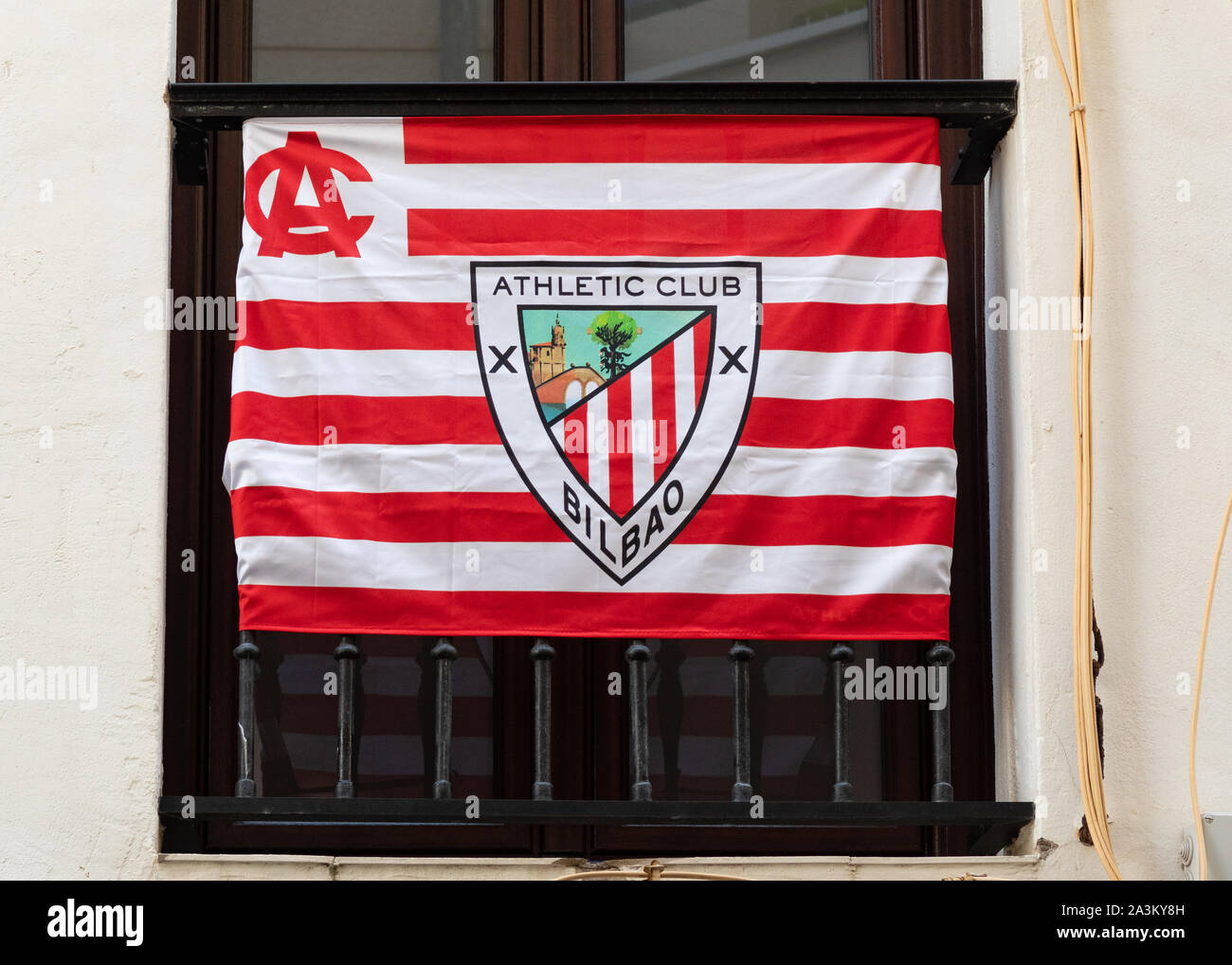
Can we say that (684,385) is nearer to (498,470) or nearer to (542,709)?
(498,470)

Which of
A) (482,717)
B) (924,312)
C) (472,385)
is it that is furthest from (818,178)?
(482,717)

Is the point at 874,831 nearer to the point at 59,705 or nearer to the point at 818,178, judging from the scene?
the point at 818,178

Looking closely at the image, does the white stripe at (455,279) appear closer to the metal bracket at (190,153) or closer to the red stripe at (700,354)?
the red stripe at (700,354)

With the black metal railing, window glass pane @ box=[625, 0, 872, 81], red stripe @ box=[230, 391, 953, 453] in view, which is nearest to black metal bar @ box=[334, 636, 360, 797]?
the black metal railing

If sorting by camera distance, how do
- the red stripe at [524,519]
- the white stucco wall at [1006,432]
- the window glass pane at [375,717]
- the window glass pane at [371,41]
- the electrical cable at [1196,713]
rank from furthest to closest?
the window glass pane at [371,41] < the window glass pane at [375,717] < the red stripe at [524,519] < the white stucco wall at [1006,432] < the electrical cable at [1196,713]

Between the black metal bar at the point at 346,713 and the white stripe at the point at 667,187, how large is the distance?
49.8 inches

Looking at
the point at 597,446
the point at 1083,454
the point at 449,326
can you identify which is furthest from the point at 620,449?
the point at 1083,454

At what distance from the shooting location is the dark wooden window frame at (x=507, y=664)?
15.3ft

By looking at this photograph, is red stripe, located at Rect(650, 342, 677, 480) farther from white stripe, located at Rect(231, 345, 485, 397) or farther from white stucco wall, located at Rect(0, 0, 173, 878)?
white stucco wall, located at Rect(0, 0, 173, 878)

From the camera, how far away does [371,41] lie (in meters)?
5.17

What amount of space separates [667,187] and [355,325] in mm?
974

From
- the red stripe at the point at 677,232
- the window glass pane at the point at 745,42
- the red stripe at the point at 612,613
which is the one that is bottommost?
the red stripe at the point at 612,613

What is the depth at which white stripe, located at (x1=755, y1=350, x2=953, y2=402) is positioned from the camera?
4426 mm

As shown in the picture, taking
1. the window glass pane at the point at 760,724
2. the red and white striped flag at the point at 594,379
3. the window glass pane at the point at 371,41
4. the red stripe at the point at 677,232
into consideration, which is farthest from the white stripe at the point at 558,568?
the window glass pane at the point at 371,41
